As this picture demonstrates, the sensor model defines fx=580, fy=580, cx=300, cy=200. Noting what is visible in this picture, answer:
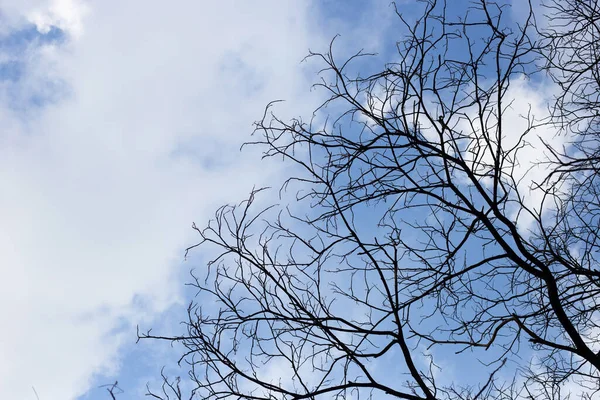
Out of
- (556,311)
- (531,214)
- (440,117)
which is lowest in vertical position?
(556,311)

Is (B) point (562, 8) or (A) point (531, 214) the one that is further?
(B) point (562, 8)

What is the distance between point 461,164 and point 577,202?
0.96 meters

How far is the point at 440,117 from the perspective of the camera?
331 centimetres

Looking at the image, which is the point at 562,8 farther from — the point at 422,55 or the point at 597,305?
the point at 597,305

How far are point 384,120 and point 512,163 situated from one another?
2.58 feet

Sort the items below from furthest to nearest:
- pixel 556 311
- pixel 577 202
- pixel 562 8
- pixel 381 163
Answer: pixel 562 8, pixel 577 202, pixel 381 163, pixel 556 311

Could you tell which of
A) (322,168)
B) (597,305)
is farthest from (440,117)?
(597,305)

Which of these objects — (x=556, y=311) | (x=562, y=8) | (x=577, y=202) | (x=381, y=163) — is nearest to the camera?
(x=556, y=311)

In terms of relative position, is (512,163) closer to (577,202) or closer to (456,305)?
(577,202)

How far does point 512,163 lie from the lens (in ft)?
11.1

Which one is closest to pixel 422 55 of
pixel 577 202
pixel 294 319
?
pixel 577 202

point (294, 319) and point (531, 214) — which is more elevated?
point (531, 214)

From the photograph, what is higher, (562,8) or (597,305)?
(562,8)

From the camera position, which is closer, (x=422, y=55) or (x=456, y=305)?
(x=422, y=55)
